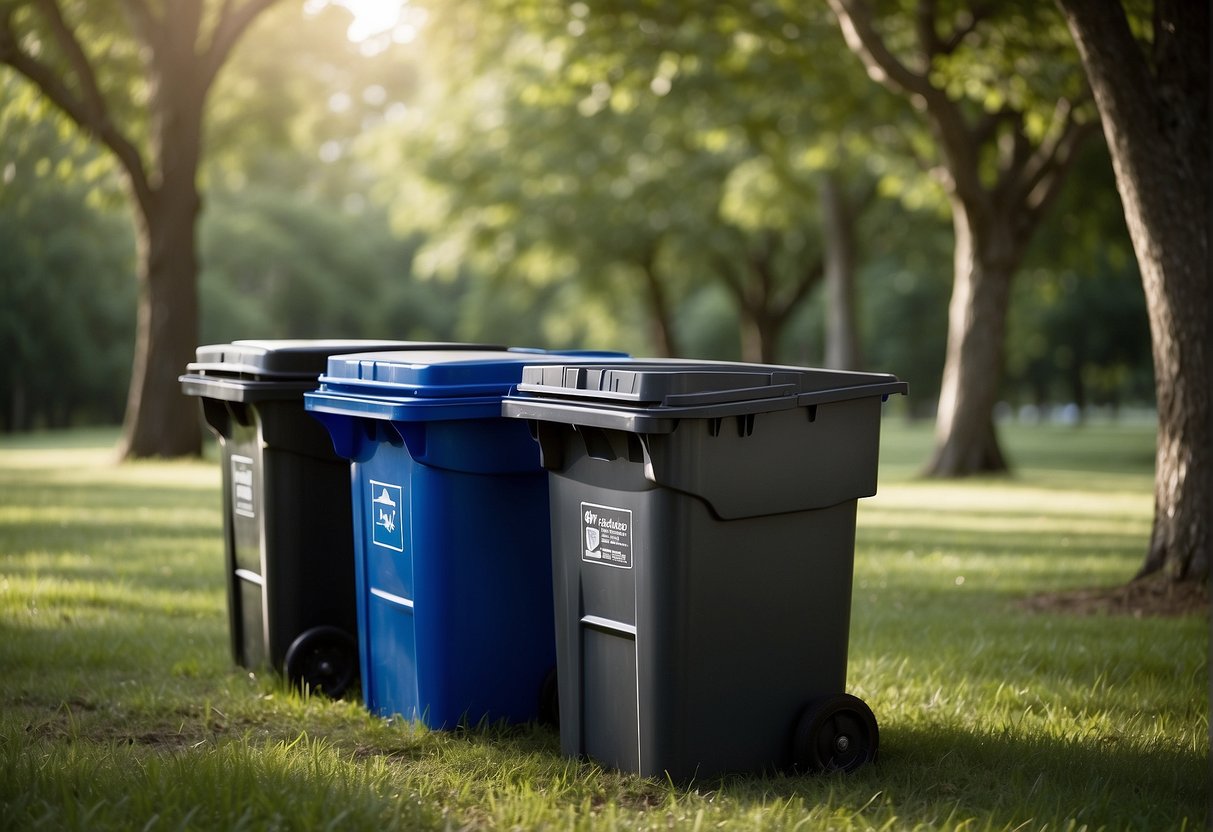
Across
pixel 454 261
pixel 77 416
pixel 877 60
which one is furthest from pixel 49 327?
pixel 877 60

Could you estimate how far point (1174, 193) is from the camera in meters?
6.90

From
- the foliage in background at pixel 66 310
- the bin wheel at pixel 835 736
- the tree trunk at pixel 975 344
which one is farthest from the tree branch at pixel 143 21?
the bin wheel at pixel 835 736

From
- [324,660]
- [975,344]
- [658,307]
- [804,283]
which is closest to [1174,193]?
[324,660]

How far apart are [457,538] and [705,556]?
3.09 ft

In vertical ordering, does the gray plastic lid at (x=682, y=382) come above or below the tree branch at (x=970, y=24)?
below

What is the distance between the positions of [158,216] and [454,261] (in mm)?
9717

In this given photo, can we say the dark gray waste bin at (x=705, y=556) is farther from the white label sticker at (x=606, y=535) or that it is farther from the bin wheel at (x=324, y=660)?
the bin wheel at (x=324, y=660)

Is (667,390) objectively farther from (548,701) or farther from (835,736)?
(548,701)

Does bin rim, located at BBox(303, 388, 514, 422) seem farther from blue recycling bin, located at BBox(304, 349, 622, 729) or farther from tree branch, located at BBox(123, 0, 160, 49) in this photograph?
tree branch, located at BBox(123, 0, 160, 49)

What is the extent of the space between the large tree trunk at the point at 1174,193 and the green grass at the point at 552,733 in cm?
85

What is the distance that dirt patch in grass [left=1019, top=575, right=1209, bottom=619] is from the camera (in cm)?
692

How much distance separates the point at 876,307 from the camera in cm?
3972

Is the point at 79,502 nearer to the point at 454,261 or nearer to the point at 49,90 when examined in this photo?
the point at 49,90

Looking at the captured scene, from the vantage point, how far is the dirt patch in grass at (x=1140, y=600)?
6.92 m
